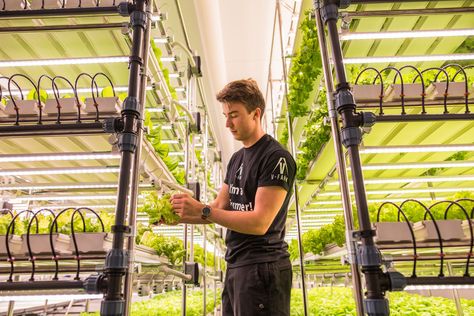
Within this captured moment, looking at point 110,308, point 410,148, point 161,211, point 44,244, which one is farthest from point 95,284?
point 410,148

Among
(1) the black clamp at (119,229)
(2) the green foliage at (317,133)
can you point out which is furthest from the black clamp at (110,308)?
(2) the green foliage at (317,133)

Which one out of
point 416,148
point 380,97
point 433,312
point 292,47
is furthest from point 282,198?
point 292,47

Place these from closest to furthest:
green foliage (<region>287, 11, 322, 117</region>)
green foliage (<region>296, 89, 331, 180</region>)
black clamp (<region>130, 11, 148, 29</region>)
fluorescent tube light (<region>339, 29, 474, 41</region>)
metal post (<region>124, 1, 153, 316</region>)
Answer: metal post (<region>124, 1, 153, 316</region>)
black clamp (<region>130, 11, 148, 29</region>)
fluorescent tube light (<region>339, 29, 474, 41</region>)
green foliage (<region>296, 89, 331, 180</region>)
green foliage (<region>287, 11, 322, 117</region>)

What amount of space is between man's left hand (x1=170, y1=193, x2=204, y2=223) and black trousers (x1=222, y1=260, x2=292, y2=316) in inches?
16.0

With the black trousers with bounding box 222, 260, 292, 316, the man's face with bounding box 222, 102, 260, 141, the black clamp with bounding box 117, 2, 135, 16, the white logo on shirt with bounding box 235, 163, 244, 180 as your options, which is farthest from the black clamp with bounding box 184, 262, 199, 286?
the black clamp with bounding box 117, 2, 135, 16

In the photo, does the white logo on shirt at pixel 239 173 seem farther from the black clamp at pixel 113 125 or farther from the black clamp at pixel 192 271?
the black clamp at pixel 192 271

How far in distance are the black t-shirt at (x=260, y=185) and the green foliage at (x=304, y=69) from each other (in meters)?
1.93

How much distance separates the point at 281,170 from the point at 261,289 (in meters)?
0.63

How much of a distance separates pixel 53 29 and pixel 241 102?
4.25 feet

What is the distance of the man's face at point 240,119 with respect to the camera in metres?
2.07

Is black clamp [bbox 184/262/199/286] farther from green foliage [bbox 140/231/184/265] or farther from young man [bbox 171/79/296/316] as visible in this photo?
young man [bbox 171/79/296/316]

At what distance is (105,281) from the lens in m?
1.50

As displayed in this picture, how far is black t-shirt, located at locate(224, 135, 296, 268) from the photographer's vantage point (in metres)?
1.88

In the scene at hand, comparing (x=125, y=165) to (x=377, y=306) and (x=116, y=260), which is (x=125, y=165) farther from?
(x=377, y=306)
